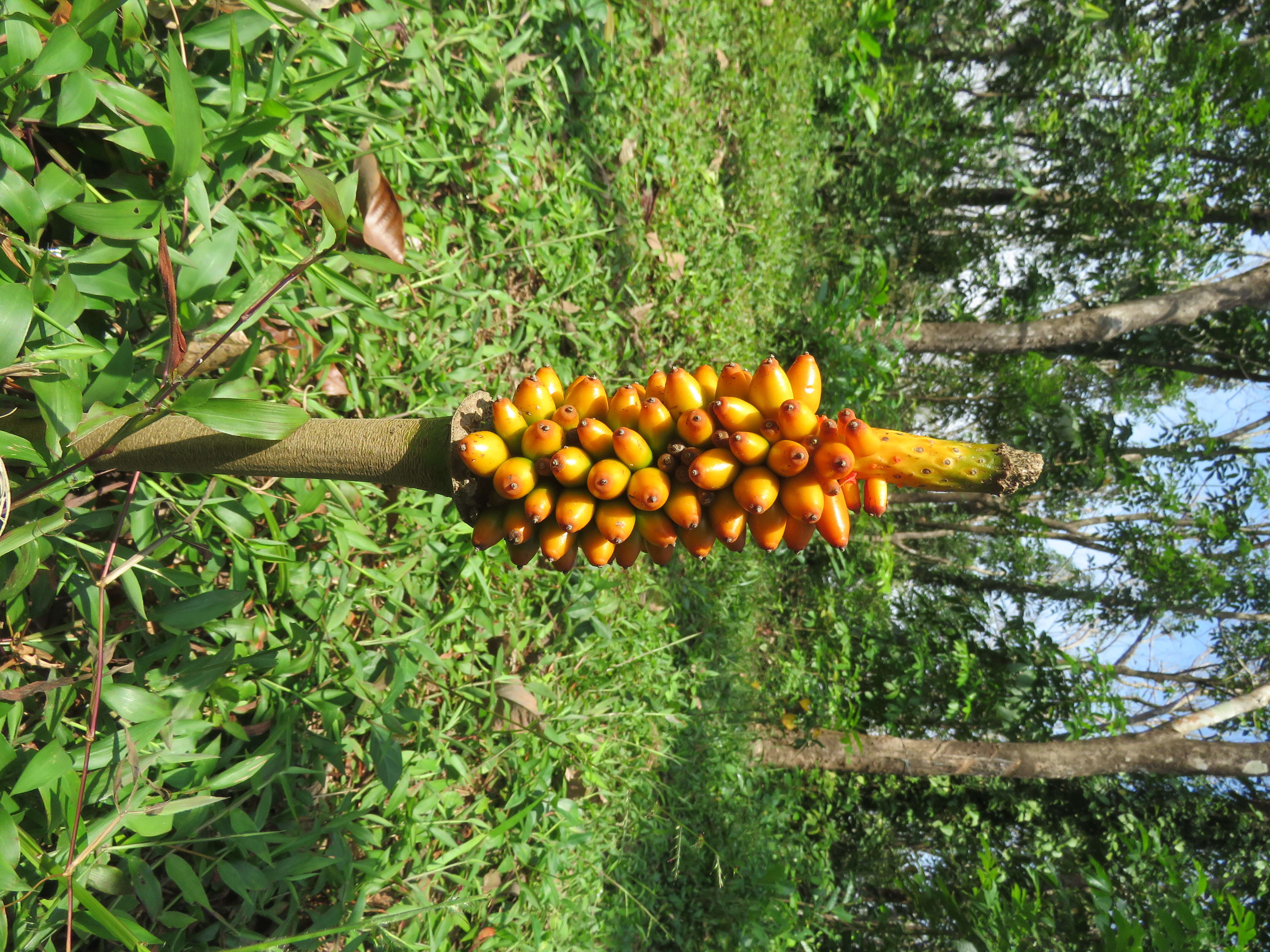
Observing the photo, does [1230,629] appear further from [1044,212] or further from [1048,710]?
[1044,212]

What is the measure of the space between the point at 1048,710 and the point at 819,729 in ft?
6.81

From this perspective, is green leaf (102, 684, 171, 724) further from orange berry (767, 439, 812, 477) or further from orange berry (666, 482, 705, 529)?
orange berry (767, 439, 812, 477)

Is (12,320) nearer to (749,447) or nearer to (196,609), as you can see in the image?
(196,609)

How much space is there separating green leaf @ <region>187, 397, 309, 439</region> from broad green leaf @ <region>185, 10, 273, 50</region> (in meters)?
0.99

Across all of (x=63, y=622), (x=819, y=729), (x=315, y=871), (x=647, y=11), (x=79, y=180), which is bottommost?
(x=819, y=729)

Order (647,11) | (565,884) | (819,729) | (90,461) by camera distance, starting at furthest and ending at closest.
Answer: (819,729) → (647,11) → (565,884) → (90,461)

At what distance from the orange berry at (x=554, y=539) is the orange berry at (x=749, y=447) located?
0.29m

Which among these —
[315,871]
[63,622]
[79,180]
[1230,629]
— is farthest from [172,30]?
[1230,629]

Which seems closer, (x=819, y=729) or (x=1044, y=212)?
(x=819, y=729)

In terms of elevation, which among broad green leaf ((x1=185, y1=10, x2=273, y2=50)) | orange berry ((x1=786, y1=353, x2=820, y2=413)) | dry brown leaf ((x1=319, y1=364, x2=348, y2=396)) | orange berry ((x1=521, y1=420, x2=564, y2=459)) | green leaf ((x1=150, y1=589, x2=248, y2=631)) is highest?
broad green leaf ((x1=185, y1=10, x2=273, y2=50))

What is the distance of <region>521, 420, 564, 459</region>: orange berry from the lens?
3.63ft

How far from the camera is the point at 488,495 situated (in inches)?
46.2

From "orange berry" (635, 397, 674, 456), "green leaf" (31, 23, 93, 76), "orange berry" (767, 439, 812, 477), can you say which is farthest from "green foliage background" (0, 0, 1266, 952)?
"orange berry" (767, 439, 812, 477)

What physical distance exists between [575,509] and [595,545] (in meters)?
0.08
